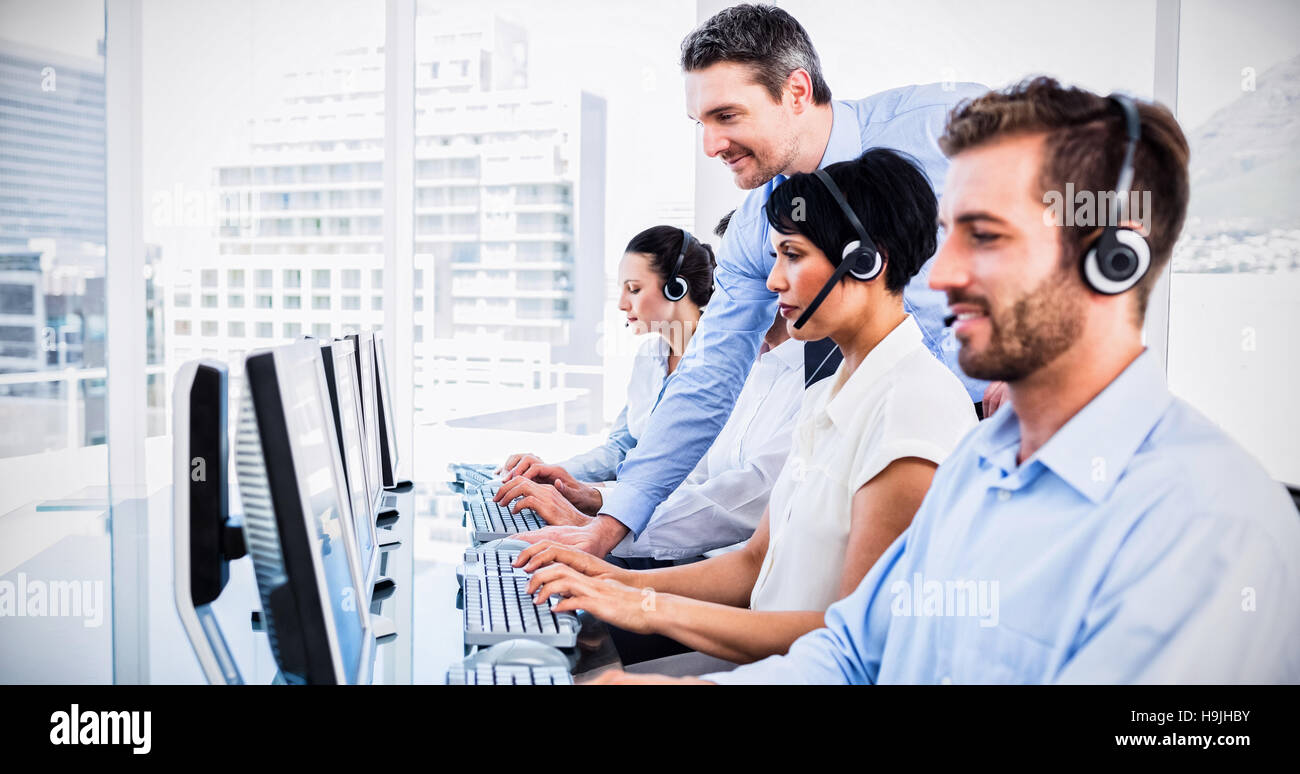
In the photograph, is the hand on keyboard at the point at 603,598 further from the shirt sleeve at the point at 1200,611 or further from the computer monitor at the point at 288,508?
the shirt sleeve at the point at 1200,611

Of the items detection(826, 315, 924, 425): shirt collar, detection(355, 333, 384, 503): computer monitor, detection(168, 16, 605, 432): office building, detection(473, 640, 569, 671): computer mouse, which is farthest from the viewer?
detection(168, 16, 605, 432): office building

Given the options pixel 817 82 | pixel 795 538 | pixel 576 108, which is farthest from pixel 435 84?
pixel 795 538

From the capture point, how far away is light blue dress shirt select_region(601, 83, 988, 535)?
5.54 ft

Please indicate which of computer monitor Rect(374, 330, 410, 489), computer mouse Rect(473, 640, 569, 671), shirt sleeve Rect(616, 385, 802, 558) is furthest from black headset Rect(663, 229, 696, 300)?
computer mouse Rect(473, 640, 569, 671)

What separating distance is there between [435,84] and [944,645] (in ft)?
12.2

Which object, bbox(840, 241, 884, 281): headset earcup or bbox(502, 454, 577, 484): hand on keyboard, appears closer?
bbox(840, 241, 884, 281): headset earcup

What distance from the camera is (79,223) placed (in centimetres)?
375

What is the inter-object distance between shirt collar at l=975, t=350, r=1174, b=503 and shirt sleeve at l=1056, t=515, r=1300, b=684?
0.07 metres

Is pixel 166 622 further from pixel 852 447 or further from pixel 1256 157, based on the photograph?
pixel 1256 157

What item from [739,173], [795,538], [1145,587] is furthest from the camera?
[739,173]

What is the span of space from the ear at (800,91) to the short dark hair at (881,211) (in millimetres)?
416

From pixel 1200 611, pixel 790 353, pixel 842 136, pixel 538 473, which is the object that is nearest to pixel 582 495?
pixel 538 473

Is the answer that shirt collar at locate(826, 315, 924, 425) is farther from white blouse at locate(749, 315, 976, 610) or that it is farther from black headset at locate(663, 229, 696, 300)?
black headset at locate(663, 229, 696, 300)
